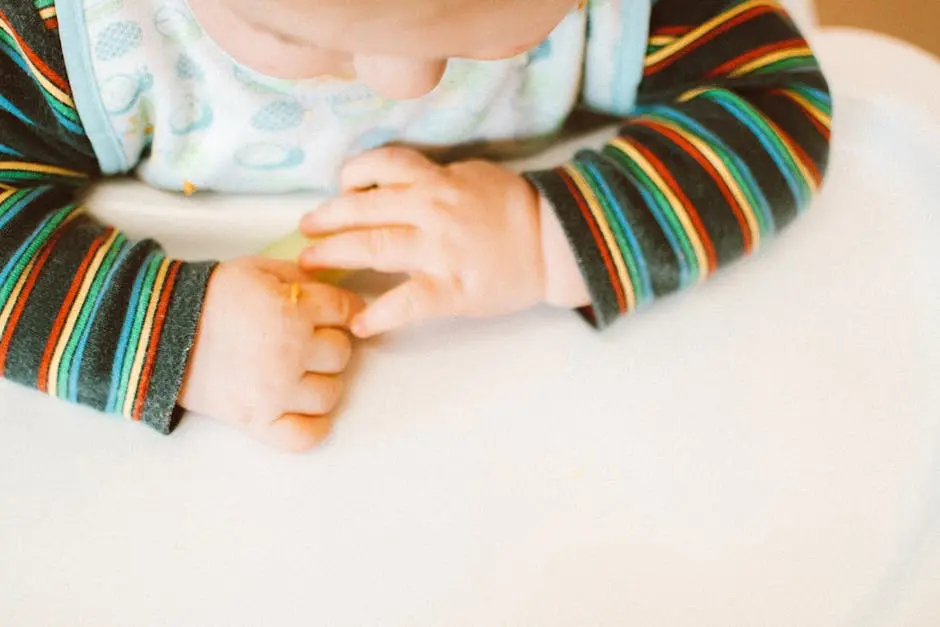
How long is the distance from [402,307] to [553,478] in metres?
0.09

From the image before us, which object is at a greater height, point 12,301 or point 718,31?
point 718,31

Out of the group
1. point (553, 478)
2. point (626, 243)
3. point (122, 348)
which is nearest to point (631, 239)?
point (626, 243)

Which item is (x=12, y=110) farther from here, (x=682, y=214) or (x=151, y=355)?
(x=682, y=214)

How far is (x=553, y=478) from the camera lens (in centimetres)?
37

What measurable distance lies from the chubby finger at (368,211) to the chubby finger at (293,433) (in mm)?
85

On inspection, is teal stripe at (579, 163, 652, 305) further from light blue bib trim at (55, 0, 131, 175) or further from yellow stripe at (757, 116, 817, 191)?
light blue bib trim at (55, 0, 131, 175)

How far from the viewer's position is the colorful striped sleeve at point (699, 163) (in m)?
0.39

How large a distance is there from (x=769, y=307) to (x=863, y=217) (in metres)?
0.07

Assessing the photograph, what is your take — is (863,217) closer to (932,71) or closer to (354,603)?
(932,71)

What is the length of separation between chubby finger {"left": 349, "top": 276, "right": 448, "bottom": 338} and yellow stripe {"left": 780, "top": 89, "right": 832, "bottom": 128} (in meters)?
0.18

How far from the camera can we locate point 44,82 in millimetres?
386

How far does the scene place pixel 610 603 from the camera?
13.5 inches

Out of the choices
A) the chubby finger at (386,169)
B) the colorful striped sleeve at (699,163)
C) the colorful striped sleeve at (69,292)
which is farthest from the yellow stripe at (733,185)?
the colorful striped sleeve at (69,292)

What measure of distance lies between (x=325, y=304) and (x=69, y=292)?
4.0 inches
